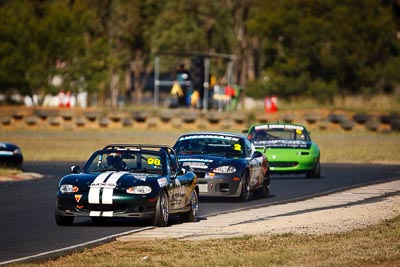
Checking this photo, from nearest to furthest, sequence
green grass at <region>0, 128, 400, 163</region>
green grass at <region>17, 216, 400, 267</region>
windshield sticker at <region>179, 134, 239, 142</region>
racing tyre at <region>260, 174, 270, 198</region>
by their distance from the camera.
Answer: green grass at <region>17, 216, 400, 267</region>, windshield sticker at <region>179, 134, 239, 142</region>, racing tyre at <region>260, 174, 270, 198</region>, green grass at <region>0, 128, 400, 163</region>

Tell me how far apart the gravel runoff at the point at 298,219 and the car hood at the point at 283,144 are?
19.3ft

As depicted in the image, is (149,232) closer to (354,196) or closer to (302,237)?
(302,237)

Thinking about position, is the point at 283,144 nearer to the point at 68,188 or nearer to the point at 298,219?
the point at 298,219

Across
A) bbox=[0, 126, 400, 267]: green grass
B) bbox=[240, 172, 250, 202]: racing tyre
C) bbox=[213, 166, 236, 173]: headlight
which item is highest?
bbox=[213, 166, 236, 173]: headlight

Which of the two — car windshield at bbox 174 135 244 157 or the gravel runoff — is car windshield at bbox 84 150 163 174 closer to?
the gravel runoff

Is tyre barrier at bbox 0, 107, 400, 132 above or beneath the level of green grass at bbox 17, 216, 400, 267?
beneath

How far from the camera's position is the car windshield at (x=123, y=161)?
56.4ft

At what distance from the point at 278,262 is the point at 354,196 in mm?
10743

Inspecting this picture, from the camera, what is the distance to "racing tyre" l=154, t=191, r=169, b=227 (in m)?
16.3

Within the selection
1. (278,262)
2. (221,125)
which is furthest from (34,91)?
(278,262)

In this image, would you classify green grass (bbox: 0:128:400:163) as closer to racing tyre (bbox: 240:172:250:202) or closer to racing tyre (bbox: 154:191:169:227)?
racing tyre (bbox: 240:172:250:202)

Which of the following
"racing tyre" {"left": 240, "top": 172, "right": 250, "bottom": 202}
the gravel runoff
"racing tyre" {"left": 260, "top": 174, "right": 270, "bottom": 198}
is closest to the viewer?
the gravel runoff

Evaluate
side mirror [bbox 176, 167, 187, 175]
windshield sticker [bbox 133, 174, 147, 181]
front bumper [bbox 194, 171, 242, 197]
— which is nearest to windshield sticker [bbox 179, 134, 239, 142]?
front bumper [bbox 194, 171, 242, 197]

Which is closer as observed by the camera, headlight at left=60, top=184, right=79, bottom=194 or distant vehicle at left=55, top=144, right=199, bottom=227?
distant vehicle at left=55, top=144, right=199, bottom=227
